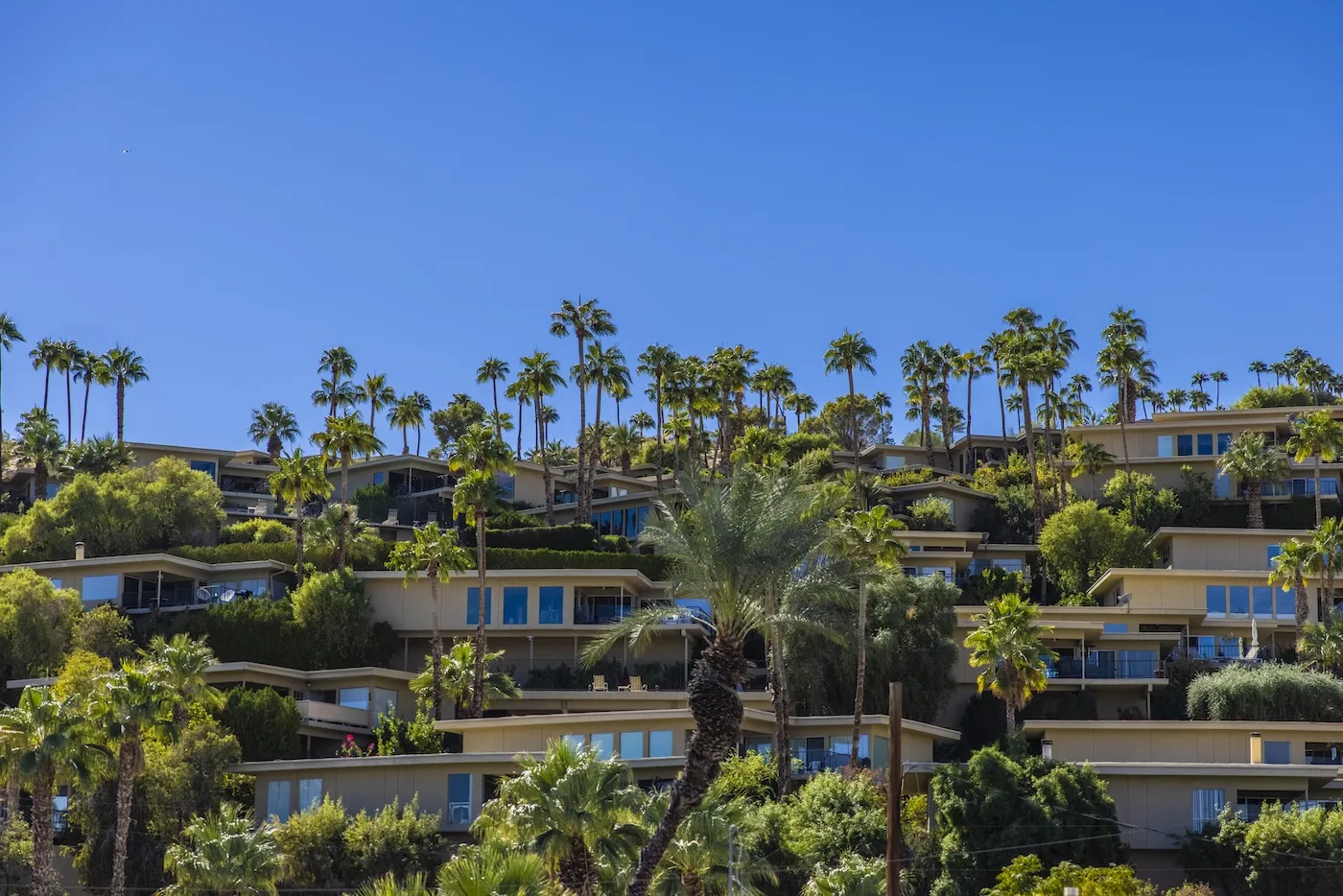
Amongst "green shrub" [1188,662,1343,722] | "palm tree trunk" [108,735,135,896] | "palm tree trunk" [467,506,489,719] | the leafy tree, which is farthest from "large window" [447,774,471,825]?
the leafy tree

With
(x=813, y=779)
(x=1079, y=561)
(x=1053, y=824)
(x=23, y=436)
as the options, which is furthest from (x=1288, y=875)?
(x=23, y=436)

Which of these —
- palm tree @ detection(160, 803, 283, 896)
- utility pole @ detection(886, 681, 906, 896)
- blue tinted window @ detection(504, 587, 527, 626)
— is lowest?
palm tree @ detection(160, 803, 283, 896)

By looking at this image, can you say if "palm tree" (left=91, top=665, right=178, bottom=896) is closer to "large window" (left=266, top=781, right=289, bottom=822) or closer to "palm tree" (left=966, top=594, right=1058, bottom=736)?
"large window" (left=266, top=781, right=289, bottom=822)

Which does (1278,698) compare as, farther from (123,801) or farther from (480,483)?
(123,801)

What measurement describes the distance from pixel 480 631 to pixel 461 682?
14.0ft

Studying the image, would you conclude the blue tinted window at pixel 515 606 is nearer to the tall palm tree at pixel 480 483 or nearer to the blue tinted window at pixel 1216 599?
the tall palm tree at pixel 480 483

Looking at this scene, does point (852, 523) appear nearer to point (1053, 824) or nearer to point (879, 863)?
point (1053, 824)

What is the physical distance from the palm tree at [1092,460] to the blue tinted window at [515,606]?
32.9m

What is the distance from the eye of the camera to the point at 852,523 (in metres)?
64.1

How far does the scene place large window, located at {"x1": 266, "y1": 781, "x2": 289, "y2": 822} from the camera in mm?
59000

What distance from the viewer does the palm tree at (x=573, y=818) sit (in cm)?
3819

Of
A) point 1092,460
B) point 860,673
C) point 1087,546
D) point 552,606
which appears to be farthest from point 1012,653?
point 1092,460

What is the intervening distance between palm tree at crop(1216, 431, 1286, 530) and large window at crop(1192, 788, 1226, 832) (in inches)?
1225

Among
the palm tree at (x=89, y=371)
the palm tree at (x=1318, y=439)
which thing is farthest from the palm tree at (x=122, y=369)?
the palm tree at (x=1318, y=439)
